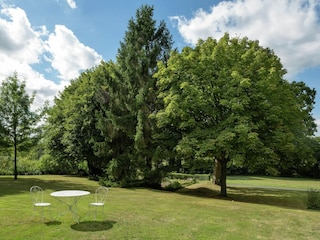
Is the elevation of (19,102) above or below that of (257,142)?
above

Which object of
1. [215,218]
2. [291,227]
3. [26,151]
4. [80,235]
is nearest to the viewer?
[80,235]

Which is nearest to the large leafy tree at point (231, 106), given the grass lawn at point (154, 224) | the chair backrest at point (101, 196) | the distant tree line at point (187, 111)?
the distant tree line at point (187, 111)

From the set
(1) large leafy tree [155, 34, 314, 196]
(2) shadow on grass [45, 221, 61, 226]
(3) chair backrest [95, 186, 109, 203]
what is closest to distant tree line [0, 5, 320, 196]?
(1) large leafy tree [155, 34, 314, 196]

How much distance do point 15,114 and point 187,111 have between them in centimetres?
1459

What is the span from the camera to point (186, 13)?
18109 millimetres

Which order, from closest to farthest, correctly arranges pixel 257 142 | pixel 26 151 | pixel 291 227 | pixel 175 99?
pixel 291 227, pixel 257 142, pixel 175 99, pixel 26 151

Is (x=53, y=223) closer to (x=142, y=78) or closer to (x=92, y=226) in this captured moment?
(x=92, y=226)

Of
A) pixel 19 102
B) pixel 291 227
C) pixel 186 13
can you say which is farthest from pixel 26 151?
pixel 291 227

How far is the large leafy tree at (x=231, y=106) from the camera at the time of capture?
16.1 m

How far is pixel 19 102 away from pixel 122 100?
8.60m

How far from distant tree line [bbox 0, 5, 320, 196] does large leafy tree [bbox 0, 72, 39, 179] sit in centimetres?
49

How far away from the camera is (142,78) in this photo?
75.6 ft

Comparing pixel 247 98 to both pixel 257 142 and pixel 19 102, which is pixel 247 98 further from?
pixel 19 102

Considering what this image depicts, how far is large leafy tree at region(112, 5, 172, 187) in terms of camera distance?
70.2 ft
